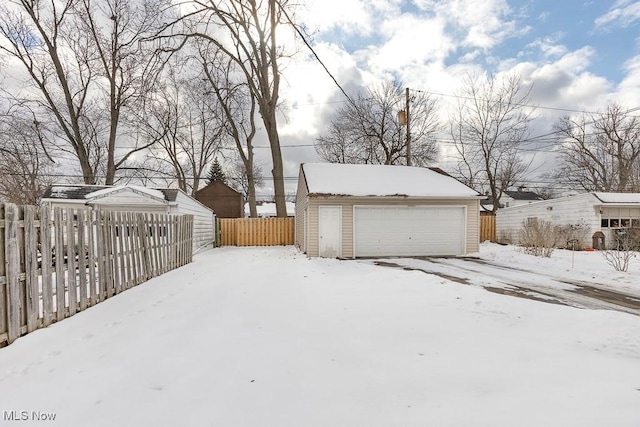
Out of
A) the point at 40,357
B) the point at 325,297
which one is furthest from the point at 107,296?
the point at 325,297

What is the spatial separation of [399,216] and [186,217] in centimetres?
739

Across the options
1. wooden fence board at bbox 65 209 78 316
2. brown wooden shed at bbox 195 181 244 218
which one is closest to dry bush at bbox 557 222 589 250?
wooden fence board at bbox 65 209 78 316

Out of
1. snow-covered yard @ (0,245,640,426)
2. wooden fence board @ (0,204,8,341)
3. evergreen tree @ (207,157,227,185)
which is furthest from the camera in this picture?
evergreen tree @ (207,157,227,185)

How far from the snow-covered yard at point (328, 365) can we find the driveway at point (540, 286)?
0.85 meters

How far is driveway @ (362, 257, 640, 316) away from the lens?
5.07 m

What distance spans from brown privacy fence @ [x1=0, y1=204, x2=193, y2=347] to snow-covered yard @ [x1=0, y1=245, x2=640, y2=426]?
272 mm

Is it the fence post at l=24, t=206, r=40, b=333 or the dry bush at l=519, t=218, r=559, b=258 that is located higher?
the fence post at l=24, t=206, r=40, b=333

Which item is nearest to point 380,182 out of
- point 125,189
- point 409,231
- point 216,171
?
point 409,231

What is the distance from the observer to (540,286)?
630cm

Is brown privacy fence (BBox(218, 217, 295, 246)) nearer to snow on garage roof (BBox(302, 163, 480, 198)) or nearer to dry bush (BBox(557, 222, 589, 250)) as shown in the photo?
snow on garage roof (BBox(302, 163, 480, 198))

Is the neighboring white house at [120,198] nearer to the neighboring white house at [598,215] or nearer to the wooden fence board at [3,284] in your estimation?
the wooden fence board at [3,284]

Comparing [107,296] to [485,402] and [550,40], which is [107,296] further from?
[550,40]

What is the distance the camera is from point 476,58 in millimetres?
14016

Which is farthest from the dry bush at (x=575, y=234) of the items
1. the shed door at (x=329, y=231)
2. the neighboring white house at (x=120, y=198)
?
the neighboring white house at (x=120, y=198)
